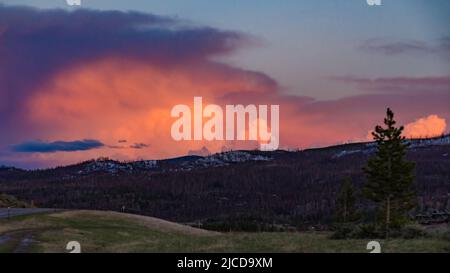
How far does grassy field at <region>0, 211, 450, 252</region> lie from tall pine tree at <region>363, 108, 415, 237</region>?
835 cm

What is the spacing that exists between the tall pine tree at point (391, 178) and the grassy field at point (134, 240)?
27.4 ft

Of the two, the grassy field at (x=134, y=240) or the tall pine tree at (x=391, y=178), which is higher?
the tall pine tree at (x=391, y=178)

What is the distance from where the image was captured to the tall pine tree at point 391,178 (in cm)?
5694

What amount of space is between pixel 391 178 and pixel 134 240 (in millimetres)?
25607

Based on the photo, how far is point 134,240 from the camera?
50.9 m

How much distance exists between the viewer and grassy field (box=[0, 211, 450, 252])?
37.4m

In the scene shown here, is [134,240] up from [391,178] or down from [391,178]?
down

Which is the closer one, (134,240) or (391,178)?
(134,240)

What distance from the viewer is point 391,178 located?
57.1m

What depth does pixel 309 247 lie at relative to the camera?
38.4 metres

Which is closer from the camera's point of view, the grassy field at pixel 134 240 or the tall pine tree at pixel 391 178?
the grassy field at pixel 134 240
